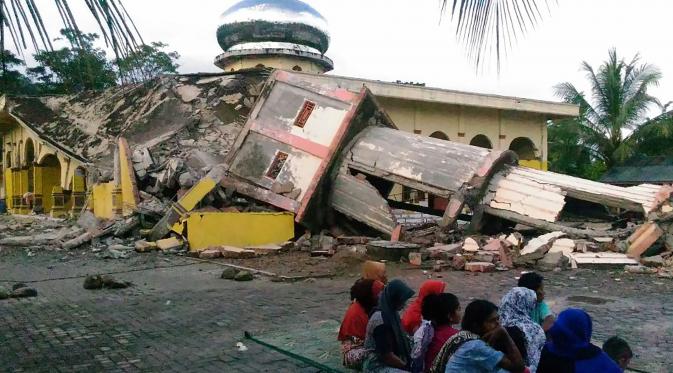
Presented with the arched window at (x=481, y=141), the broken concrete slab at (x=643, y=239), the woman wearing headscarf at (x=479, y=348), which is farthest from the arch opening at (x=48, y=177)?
the woman wearing headscarf at (x=479, y=348)

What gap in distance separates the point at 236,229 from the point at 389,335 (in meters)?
9.35

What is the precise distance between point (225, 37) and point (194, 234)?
44.1ft

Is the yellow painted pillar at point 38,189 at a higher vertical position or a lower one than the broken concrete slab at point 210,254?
higher

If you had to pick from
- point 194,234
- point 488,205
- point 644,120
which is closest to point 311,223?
point 194,234

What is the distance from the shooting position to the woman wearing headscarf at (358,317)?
4.73 metres

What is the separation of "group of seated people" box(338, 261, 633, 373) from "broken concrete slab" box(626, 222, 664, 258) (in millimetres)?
6963

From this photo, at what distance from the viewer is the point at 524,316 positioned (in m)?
4.38

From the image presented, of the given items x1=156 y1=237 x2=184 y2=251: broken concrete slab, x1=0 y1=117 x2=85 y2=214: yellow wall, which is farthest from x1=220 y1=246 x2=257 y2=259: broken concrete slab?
x1=0 y1=117 x2=85 y2=214: yellow wall

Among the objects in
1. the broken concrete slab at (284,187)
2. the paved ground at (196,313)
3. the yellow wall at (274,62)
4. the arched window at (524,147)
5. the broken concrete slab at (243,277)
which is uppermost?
the yellow wall at (274,62)

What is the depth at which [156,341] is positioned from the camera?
5.94 metres

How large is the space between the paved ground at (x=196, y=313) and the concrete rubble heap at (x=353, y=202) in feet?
3.74

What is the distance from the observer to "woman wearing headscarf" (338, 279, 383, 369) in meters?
4.73

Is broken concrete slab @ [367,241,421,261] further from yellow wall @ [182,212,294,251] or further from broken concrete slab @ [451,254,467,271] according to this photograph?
yellow wall @ [182,212,294,251]

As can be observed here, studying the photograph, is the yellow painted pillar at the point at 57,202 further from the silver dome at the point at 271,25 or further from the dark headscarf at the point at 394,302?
the dark headscarf at the point at 394,302
